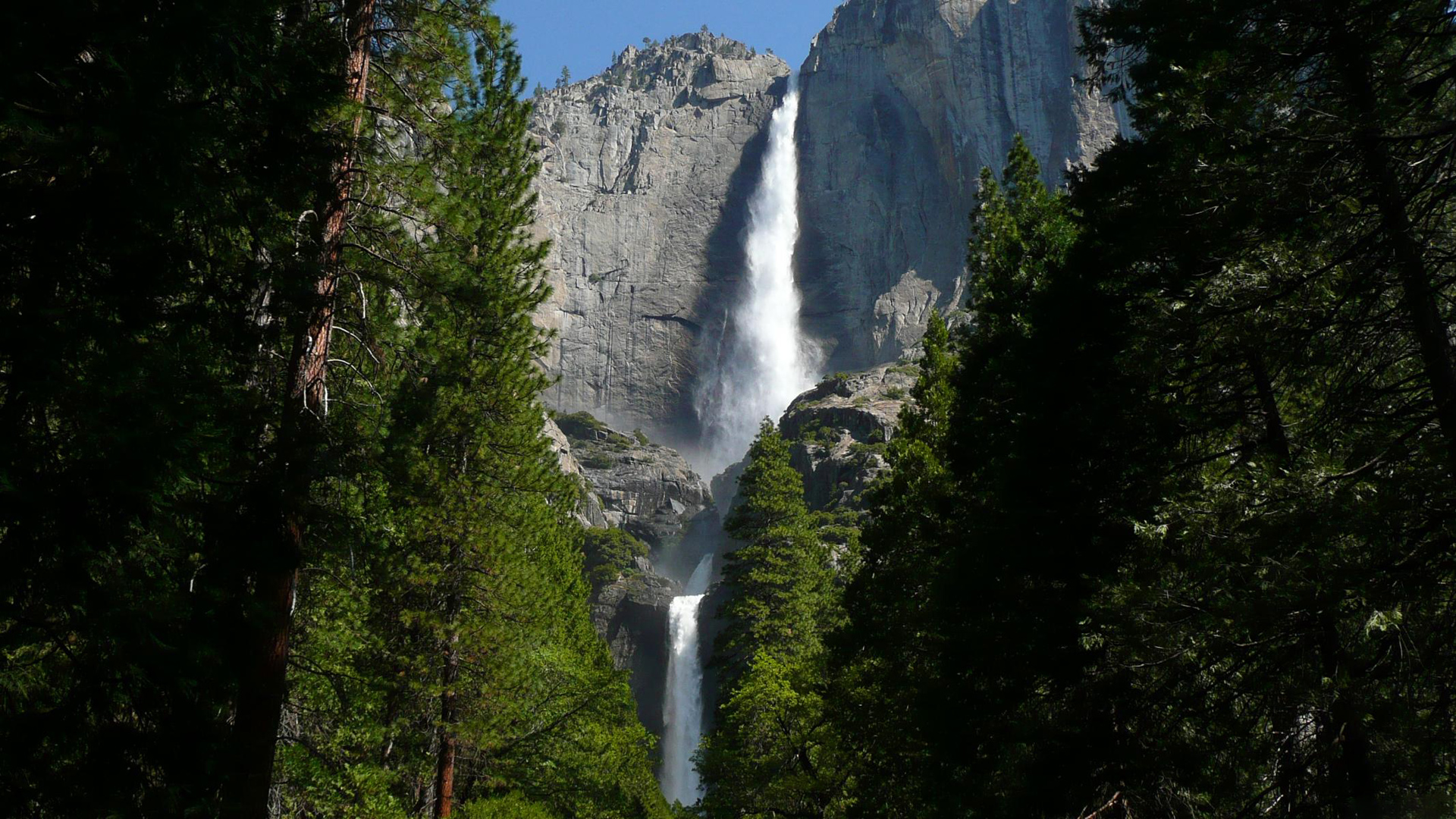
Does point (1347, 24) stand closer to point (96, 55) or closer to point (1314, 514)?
point (1314, 514)

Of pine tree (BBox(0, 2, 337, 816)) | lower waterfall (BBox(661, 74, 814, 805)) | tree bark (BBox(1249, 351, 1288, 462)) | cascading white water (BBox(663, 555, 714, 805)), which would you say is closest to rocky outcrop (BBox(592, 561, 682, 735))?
cascading white water (BBox(663, 555, 714, 805))

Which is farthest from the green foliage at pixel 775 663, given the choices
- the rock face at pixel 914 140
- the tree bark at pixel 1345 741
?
the rock face at pixel 914 140

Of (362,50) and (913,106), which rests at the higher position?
(913,106)

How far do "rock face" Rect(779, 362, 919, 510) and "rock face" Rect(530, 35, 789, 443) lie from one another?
28047mm

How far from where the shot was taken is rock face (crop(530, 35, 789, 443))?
90500mm

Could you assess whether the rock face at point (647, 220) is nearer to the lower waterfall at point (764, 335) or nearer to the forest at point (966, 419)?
the lower waterfall at point (764, 335)

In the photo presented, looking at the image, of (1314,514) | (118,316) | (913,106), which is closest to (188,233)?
(118,316)

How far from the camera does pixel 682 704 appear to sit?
48.2m

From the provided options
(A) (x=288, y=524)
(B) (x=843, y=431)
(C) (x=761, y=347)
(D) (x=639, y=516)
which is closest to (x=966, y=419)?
(A) (x=288, y=524)

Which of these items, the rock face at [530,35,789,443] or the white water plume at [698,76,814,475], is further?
the rock face at [530,35,789,443]

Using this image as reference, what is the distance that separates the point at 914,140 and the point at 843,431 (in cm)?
5111

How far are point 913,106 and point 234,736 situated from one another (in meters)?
99.9

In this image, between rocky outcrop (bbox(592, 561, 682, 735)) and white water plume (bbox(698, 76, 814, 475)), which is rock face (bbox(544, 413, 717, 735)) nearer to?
rocky outcrop (bbox(592, 561, 682, 735))

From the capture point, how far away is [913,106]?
96.8 m
